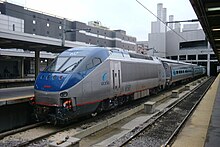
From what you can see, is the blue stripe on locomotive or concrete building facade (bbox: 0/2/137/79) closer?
the blue stripe on locomotive

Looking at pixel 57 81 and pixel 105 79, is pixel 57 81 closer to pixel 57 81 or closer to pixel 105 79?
pixel 57 81

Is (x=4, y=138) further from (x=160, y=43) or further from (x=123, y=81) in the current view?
(x=160, y=43)

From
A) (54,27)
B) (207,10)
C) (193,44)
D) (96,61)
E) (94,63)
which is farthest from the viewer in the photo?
(193,44)

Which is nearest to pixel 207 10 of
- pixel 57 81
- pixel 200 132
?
pixel 200 132

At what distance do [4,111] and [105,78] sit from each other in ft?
15.4

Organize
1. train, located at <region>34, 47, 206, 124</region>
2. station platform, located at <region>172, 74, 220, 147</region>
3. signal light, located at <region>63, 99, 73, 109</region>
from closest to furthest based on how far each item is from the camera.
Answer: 1. station platform, located at <region>172, 74, 220, 147</region>
2. signal light, located at <region>63, 99, 73, 109</region>
3. train, located at <region>34, 47, 206, 124</region>

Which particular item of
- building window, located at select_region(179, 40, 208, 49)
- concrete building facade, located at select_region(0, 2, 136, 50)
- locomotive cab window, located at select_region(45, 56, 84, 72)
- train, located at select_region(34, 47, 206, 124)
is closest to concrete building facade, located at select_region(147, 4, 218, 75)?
building window, located at select_region(179, 40, 208, 49)

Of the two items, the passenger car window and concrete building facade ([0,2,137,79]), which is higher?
concrete building facade ([0,2,137,79])

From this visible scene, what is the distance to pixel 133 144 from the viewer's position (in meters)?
8.94

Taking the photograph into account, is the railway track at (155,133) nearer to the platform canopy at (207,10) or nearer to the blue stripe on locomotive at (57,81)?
the blue stripe on locomotive at (57,81)

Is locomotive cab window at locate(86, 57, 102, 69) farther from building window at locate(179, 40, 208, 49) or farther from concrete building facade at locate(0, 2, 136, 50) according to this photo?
building window at locate(179, 40, 208, 49)

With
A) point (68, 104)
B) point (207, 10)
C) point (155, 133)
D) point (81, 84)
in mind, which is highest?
point (207, 10)

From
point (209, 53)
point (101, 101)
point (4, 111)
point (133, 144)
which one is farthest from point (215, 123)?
point (209, 53)

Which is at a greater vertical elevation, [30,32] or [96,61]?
[30,32]
